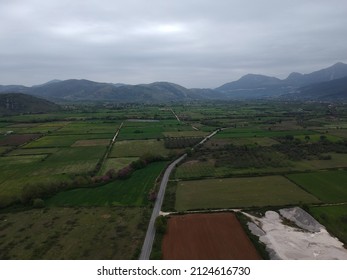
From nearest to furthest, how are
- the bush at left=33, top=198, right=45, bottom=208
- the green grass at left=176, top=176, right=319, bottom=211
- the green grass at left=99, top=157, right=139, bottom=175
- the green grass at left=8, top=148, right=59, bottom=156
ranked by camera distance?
the green grass at left=176, top=176, right=319, bottom=211
the bush at left=33, top=198, right=45, bottom=208
the green grass at left=99, top=157, right=139, bottom=175
the green grass at left=8, top=148, right=59, bottom=156

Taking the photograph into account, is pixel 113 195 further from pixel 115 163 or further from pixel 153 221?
pixel 115 163

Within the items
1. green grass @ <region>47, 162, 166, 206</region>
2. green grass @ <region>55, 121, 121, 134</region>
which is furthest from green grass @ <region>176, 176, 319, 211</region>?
green grass @ <region>55, 121, 121, 134</region>

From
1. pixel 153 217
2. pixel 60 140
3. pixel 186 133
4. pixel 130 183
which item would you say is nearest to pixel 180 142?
pixel 186 133

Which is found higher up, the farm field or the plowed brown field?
the farm field

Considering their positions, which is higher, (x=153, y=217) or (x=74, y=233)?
(x=153, y=217)

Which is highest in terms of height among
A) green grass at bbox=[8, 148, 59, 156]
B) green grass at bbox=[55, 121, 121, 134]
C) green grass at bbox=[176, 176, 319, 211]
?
green grass at bbox=[55, 121, 121, 134]

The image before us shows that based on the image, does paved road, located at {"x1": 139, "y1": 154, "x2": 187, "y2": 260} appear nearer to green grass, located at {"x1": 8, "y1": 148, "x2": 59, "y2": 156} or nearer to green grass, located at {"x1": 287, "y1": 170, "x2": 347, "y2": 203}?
green grass, located at {"x1": 287, "y1": 170, "x2": 347, "y2": 203}

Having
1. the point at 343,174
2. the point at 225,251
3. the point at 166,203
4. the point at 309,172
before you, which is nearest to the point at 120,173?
the point at 166,203
